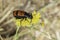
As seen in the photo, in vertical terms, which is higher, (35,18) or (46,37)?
(35,18)

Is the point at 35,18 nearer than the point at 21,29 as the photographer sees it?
Yes

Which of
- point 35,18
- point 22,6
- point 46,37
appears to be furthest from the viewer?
point 22,6

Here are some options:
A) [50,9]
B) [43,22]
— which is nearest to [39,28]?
[43,22]

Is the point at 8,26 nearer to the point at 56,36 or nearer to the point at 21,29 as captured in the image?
the point at 21,29

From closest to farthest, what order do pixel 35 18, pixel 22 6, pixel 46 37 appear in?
pixel 35 18 < pixel 46 37 < pixel 22 6

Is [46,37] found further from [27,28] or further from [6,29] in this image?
[6,29]

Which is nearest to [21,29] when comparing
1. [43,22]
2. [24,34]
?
[24,34]
